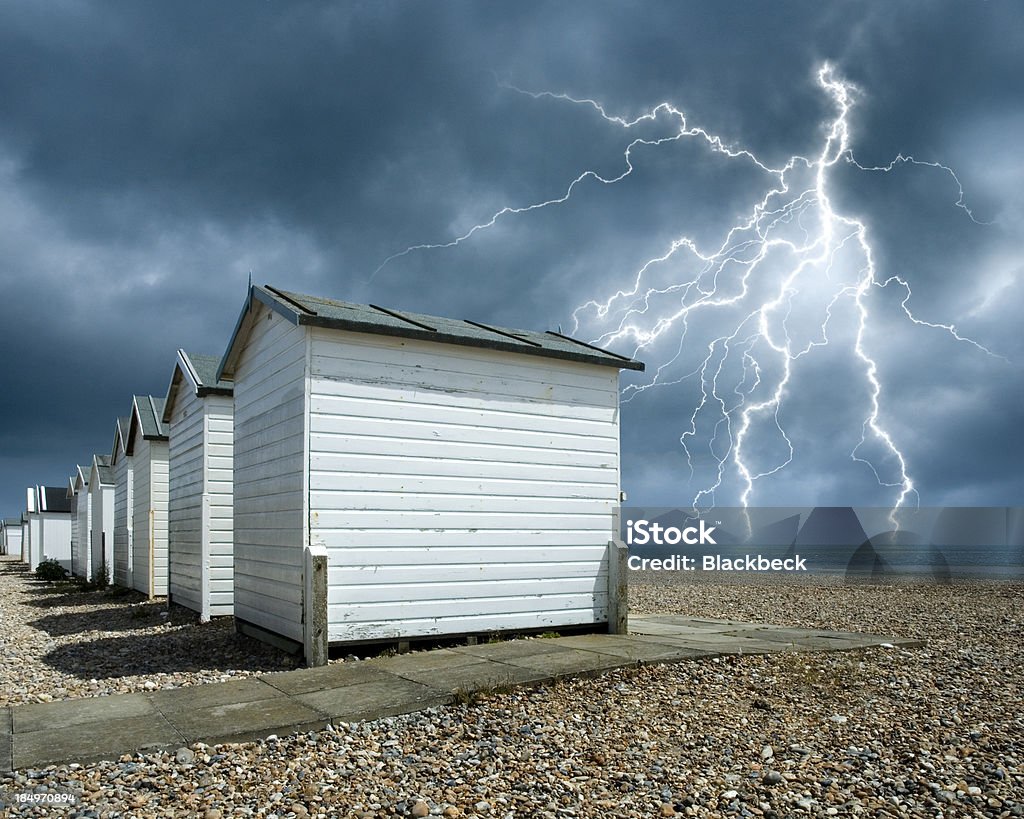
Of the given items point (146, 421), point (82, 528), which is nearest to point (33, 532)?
point (82, 528)

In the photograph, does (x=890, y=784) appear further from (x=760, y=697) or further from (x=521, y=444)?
(x=521, y=444)

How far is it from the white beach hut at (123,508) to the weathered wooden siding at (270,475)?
11707mm

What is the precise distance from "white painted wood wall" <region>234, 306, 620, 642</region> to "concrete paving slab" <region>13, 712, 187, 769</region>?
2599 millimetres

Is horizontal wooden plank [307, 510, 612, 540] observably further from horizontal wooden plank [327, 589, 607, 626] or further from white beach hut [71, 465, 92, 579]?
white beach hut [71, 465, 92, 579]

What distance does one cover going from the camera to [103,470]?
1007 inches

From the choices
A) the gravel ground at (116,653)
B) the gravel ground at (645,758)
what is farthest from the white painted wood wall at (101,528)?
the gravel ground at (645,758)

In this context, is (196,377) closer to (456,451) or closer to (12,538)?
(456,451)

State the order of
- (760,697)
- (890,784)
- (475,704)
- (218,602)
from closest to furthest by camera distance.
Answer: (890,784), (475,704), (760,697), (218,602)

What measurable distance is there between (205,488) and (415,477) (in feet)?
20.0

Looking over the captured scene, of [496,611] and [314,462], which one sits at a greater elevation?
[314,462]

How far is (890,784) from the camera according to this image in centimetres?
475

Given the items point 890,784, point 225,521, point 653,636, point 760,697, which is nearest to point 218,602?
point 225,521

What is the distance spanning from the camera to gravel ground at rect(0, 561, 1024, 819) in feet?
14.6

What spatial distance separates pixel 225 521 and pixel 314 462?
6.12m
